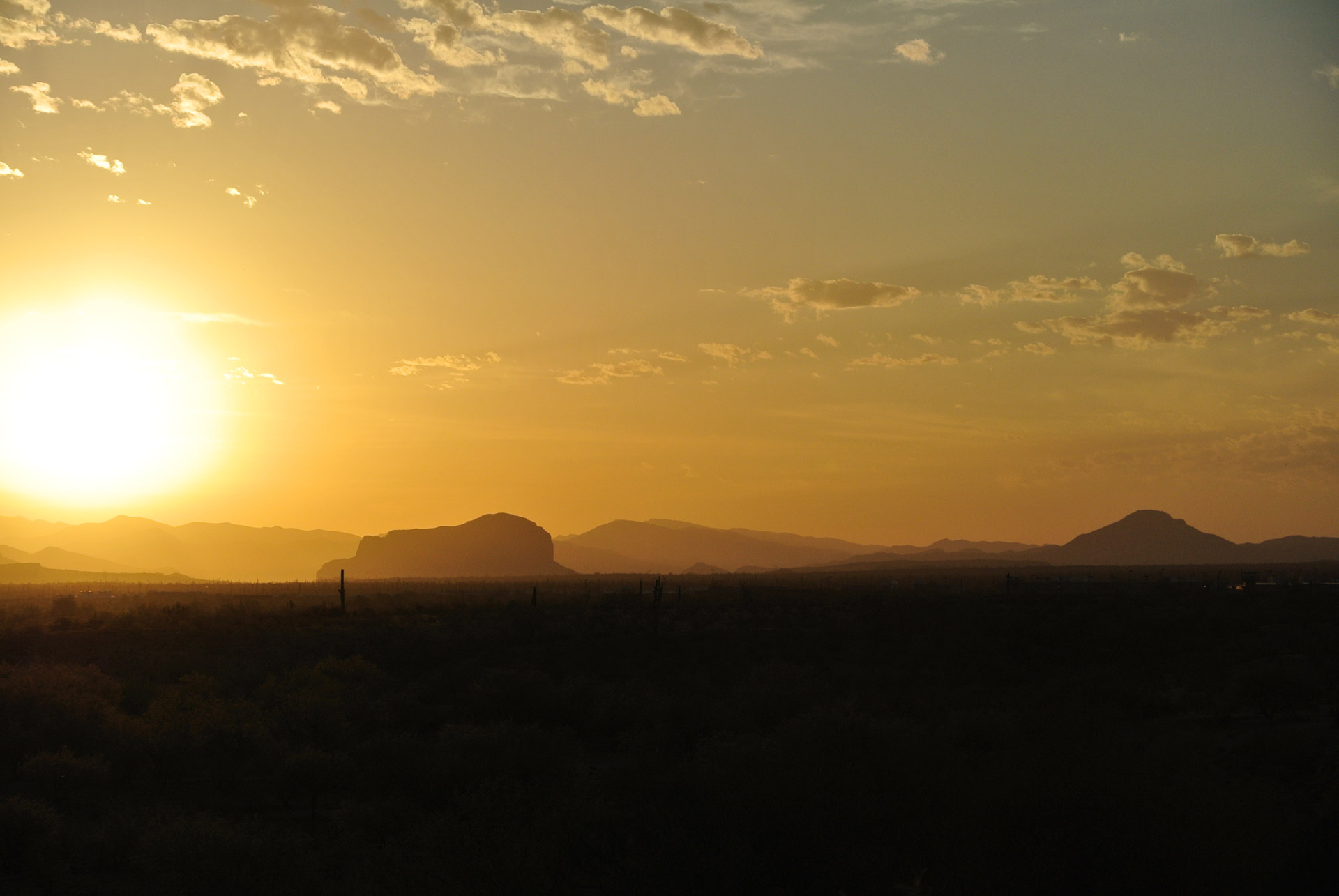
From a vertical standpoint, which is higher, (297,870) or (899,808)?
(899,808)

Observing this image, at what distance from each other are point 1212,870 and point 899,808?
9.48 feet

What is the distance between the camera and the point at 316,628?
1651 inches

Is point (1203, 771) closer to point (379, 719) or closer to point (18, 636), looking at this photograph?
point (379, 719)

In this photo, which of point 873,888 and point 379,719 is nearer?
point 873,888

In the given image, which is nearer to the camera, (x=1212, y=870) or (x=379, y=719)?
(x=1212, y=870)

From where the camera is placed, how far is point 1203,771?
1438cm

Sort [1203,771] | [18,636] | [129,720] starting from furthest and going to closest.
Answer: [18,636] → [129,720] → [1203,771]

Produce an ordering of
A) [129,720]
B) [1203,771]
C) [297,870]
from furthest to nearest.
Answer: [129,720], [1203,771], [297,870]

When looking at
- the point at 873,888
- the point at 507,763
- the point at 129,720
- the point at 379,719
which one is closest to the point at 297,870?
the point at 507,763

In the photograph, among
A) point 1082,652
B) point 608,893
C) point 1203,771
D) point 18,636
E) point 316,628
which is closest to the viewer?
point 608,893

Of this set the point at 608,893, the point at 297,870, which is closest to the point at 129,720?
the point at 297,870

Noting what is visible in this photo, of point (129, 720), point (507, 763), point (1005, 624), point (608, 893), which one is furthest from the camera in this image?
point (1005, 624)

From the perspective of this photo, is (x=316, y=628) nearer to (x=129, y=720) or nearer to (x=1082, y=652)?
(x=129, y=720)

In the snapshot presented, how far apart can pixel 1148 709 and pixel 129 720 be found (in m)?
21.4
